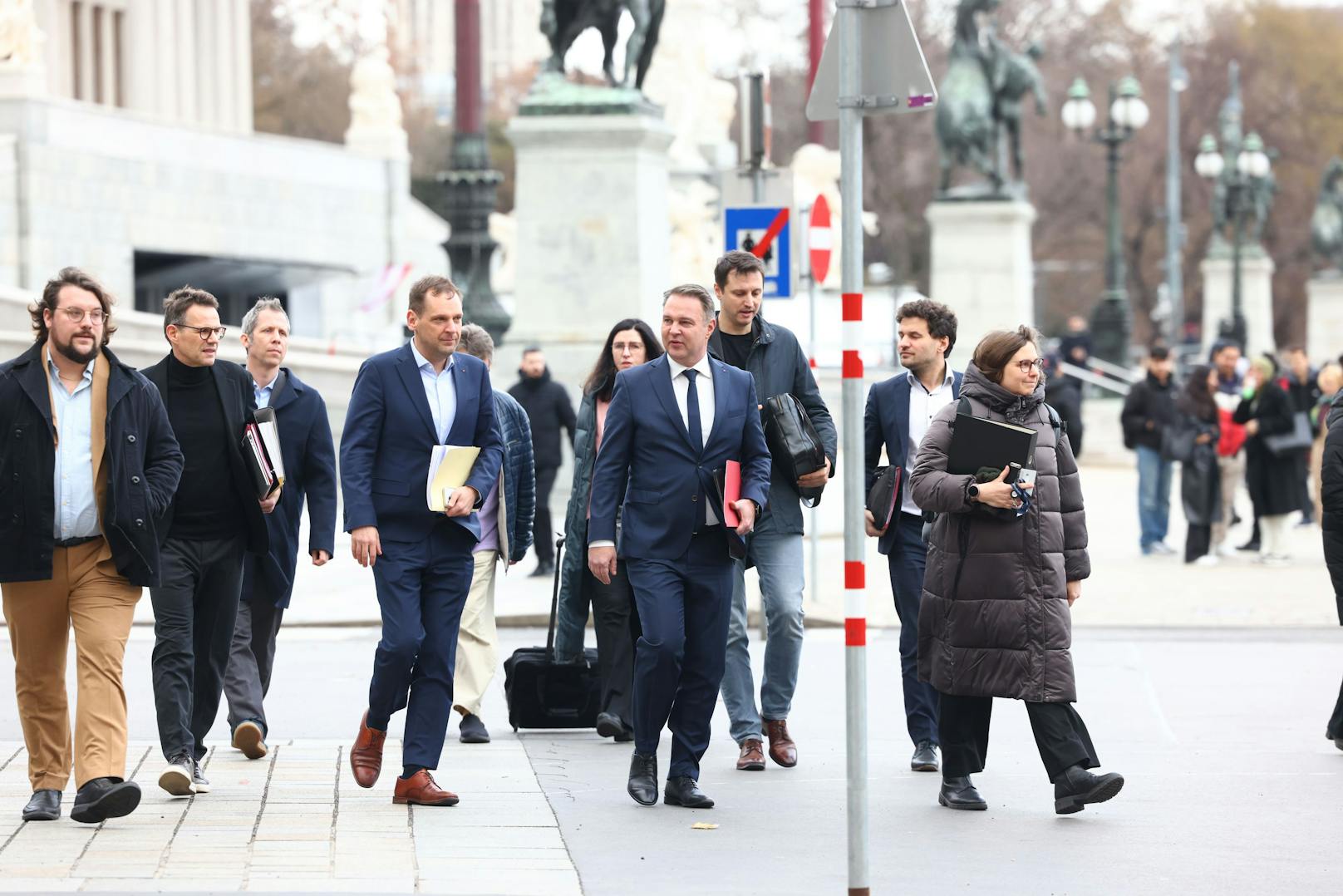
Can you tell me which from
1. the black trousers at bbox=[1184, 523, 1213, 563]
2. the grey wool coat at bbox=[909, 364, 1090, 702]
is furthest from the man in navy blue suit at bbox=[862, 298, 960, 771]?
the black trousers at bbox=[1184, 523, 1213, 563]

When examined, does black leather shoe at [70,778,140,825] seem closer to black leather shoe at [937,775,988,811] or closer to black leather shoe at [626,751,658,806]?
black leather shoe at [626,751,658,806]

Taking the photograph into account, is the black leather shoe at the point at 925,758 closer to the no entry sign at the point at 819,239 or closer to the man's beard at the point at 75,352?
the man's beard at the point at 75,352

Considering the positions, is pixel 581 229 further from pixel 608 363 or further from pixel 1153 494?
pixel 608 363

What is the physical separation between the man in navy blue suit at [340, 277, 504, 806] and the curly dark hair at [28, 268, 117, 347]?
0.89m

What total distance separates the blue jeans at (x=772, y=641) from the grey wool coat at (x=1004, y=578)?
111cm

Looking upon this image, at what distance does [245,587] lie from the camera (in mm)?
9172

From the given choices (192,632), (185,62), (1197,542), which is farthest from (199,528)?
(185,62)

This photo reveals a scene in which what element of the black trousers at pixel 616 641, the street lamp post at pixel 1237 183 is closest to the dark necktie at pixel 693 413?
the black trousers at pixel 616 641

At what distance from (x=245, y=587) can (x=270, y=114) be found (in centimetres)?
6468

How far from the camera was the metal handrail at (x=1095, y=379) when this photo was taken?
36.7 meters

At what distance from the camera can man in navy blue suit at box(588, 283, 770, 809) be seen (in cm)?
810

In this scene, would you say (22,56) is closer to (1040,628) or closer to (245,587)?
(245,587)

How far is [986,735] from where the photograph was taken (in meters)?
8.17

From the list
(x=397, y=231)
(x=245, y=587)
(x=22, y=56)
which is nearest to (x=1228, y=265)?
(x=397, y=231)
